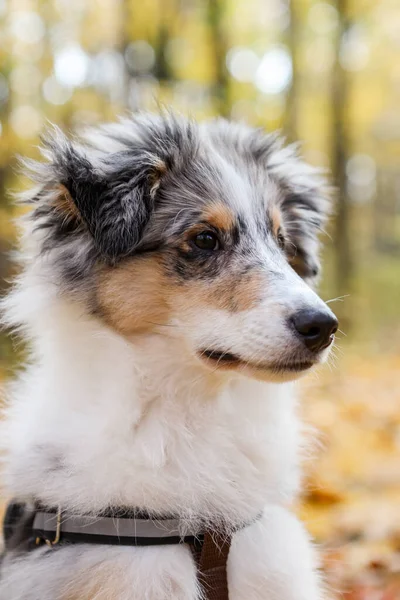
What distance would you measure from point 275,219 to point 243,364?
0.72 metres

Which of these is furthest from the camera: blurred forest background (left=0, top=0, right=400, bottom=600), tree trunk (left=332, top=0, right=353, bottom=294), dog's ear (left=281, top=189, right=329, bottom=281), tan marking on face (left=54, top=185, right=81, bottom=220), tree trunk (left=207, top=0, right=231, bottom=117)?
tree trunk (left=207, top=0, right=231, bottom=117)

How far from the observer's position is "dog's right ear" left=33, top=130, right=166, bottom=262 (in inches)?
96.6

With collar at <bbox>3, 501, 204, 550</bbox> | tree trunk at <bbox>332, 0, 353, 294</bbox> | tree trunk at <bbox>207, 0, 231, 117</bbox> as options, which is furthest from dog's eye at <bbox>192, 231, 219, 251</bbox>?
tree trunk at <bbox>207, 0, 231, 117</bbox>

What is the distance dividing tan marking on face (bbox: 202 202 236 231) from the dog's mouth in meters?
0.51

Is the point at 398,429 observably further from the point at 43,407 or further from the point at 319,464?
the point at 43,407

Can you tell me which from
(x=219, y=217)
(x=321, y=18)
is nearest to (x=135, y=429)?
(x=219, y=217)

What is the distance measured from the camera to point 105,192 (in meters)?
2.49

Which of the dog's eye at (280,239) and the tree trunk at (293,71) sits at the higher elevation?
the tree trunk at (293,71)

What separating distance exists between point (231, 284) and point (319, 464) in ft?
11.0

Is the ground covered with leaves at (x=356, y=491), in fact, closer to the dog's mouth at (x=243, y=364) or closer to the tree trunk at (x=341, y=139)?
the dog's mouth at (x=243, y=364)

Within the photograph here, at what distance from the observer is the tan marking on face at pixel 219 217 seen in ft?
8.58

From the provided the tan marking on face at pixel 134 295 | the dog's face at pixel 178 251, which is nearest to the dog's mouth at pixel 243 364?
the dog's face at pixel 178 251

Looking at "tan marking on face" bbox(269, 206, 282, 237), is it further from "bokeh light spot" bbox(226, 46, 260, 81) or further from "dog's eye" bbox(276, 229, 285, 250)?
"bokeh light spot" bbox(226, 46, 260, 81)

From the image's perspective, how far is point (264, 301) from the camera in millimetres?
2375
